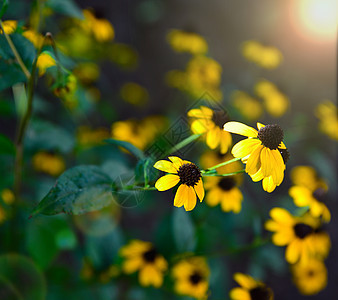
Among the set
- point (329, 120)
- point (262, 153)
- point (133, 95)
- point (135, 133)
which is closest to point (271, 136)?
point (262, 153)

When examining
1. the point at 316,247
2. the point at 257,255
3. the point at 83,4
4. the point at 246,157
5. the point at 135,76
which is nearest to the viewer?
the point at 246,157

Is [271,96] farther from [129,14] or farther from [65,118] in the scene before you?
[129,14]

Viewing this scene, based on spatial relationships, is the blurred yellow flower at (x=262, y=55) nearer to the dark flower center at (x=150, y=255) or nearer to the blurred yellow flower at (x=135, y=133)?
the blurred yellow flower at (x=135, y=133)

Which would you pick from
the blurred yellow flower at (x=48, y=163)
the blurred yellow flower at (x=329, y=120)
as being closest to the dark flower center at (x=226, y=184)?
the blurred yellow flower at (x=48, y=163)

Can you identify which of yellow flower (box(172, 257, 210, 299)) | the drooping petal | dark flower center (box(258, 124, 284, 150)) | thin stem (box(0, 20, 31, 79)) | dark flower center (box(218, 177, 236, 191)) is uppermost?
thin stem (box(0, 20, 31, 79))

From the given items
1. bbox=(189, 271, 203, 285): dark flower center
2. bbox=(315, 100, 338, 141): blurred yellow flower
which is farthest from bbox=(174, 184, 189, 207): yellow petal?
bbox=(315, 100, 338, 141): blurred yellow flower

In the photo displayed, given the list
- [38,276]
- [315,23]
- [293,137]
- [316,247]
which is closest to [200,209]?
[316,247]

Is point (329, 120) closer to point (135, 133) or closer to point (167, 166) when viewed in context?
point (135, 133)

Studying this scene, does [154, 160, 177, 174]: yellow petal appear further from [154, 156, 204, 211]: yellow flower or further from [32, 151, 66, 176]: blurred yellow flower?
[32, 151, 66, 176]: blurred yellow flower
